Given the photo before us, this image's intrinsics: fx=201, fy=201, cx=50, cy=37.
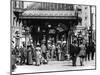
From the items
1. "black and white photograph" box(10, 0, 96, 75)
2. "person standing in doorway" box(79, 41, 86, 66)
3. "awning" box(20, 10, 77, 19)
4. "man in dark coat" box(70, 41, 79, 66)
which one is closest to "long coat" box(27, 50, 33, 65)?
"black and white photograph" box(10, 0, 96, 75)

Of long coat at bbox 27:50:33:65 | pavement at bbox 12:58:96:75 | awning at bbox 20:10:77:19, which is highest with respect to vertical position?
awning at bbox 20:10:77:19

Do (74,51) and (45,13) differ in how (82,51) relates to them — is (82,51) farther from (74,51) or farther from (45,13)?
(45,13)

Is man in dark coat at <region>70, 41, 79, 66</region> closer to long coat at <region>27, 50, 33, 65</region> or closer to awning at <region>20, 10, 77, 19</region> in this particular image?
awning at <region>20, 10, 77, 19</region>

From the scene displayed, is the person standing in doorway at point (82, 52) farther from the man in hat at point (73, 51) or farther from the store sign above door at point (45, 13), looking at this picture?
the store sign above door at point (45, 13)

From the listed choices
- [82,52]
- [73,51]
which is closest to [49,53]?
[73,51]

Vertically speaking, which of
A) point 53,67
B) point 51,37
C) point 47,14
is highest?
point 47,14

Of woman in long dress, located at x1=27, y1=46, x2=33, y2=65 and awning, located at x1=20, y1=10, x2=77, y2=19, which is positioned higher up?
awning, located at x1=20, y1=10, x2=77, y2=19

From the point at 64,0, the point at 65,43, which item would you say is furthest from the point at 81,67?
the point at 64,0

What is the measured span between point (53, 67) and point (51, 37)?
0.40 metres

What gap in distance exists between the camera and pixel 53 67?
2.66 m

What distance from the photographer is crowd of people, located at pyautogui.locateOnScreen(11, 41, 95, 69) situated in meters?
2.52

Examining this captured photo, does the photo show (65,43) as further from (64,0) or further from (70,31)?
(64,0)

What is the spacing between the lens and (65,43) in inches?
106

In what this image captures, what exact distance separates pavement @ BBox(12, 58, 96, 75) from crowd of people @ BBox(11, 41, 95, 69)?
0.04 meters
